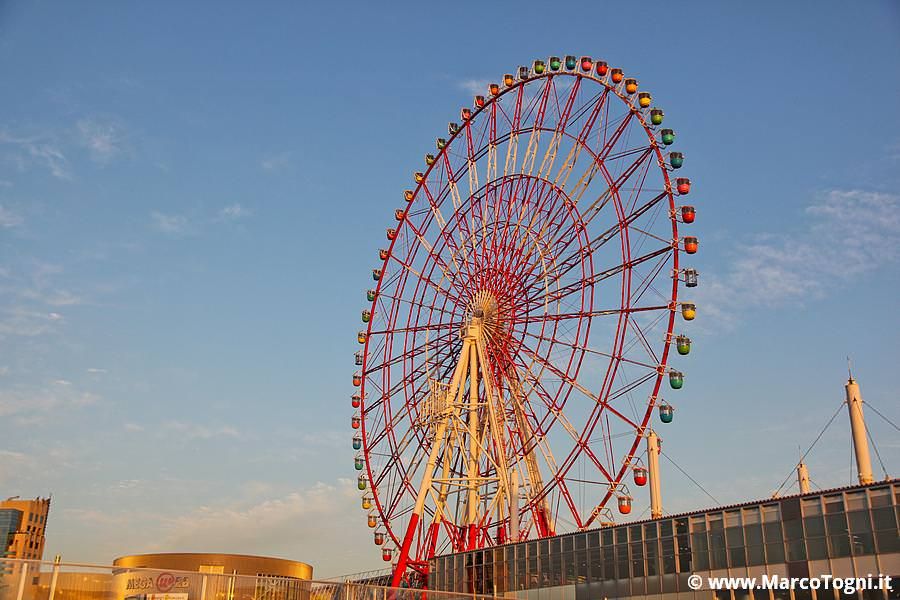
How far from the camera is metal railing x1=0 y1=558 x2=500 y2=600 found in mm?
23969

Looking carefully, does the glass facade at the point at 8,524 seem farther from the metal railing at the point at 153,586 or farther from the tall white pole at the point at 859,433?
the tall white pole at the point at 859,433

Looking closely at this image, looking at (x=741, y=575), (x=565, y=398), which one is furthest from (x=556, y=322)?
(x=741, y=575)

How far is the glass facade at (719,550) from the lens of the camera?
99.8 feet

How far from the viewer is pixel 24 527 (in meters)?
146

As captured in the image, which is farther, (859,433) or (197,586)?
(859,433)

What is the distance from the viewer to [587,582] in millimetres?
39188

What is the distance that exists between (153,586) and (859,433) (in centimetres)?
2656

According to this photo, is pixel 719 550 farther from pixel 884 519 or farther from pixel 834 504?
pixel 884 519

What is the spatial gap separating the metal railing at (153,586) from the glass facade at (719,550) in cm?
901

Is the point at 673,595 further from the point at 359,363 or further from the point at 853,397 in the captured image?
the point at 359,363

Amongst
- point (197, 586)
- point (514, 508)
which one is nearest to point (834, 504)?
point (514, 508)

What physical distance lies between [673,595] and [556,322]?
15.7 m

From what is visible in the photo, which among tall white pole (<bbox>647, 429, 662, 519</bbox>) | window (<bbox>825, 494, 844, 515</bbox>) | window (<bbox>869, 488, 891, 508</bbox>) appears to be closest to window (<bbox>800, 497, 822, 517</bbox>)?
window (<bbox>825, 494, 844, 515</bbox>)

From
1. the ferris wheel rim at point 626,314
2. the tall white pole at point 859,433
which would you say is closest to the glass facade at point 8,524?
the ferris wheel rim at point 626,314
